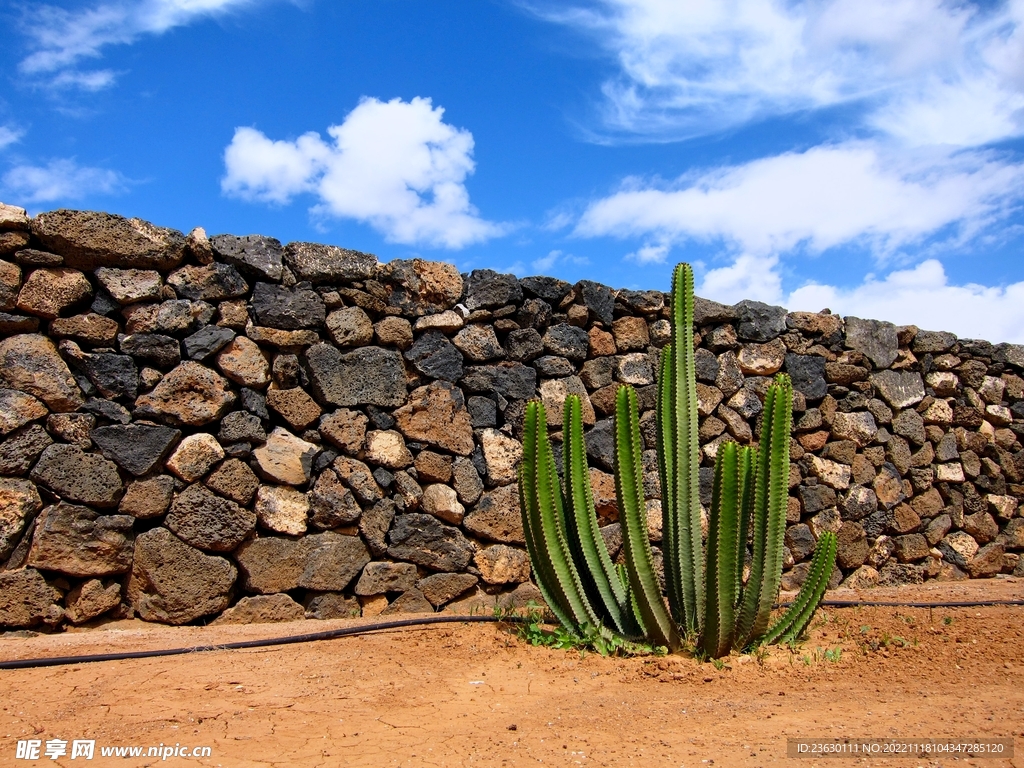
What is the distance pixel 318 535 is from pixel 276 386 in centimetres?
94

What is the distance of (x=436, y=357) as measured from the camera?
207 inches

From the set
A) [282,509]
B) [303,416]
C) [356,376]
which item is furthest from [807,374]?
[282,509]

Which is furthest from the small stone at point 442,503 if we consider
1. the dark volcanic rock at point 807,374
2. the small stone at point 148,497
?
the dark volcanic rock at point 807,374

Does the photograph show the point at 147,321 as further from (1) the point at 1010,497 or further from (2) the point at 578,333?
(1) the point at 1010,497

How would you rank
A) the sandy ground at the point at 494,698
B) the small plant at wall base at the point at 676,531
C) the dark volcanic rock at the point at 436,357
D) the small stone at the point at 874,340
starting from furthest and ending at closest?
the small stone at the point at 874,340 < the dark volcanic rock at the point at 436,357 < the small plant at wall base at the point at 676,531 < the sandy ground at the point at 494,698

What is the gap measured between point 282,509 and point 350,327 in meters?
1.18

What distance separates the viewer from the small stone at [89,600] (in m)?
4.32

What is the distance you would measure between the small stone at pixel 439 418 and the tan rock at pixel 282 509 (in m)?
0.78

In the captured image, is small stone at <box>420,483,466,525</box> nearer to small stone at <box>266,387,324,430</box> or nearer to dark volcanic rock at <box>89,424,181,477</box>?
small stone at <box>266,387,324,430</box>

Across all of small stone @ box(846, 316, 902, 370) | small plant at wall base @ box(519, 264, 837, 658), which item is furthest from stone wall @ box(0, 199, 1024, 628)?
small plant at wall base @ box(519, 264, 837, 658)

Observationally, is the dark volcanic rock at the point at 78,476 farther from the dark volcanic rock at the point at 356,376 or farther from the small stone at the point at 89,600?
the dark volcanic rock at the point at 356,376

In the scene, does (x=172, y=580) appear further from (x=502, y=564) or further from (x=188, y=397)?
(x=502, y=564)

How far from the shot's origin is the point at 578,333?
5707 mm

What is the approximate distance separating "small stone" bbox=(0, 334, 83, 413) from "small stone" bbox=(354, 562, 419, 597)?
1890mm
